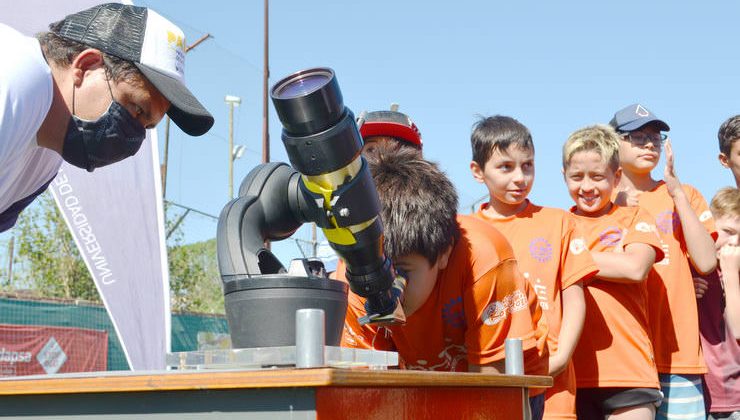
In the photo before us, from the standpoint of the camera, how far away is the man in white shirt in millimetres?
1603

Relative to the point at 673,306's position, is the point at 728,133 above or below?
above

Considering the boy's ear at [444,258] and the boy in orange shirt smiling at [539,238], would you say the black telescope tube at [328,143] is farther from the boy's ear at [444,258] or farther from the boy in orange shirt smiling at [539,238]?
the boy in orange shirt smiling at [539,238]

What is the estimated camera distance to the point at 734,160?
3.48m

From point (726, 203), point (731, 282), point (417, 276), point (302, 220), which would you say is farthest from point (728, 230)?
point (302, 220)

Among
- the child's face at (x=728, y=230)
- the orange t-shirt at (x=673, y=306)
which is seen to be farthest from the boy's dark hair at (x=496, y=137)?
the child's face at (x=728, y=230)

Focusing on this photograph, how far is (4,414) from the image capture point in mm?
1069

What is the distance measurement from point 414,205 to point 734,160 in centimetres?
219

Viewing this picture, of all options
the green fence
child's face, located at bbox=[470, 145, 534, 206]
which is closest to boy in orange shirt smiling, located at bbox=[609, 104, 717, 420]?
child's face, located at bbox=[470, 145, 534, 206]

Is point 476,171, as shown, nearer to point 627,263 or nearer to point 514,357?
point 627,263

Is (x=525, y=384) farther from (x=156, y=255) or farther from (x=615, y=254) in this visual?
(x=156, y=255)

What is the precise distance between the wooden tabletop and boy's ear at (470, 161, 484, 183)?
69.8 inches

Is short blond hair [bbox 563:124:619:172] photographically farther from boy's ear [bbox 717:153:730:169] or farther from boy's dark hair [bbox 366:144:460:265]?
boy's dark hair [bbox 366:144:460:265]

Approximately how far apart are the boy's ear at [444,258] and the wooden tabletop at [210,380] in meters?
0.80

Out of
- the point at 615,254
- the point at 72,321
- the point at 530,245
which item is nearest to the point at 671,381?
the point at 615,254
